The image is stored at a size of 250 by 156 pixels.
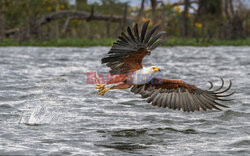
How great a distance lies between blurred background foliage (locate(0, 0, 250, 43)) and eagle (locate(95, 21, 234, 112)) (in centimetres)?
1971

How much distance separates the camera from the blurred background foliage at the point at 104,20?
99.3ft

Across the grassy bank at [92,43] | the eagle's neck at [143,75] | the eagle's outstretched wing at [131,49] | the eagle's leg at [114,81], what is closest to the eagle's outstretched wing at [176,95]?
the eagle's neck at [143,75]

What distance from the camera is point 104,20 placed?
36.5 meters

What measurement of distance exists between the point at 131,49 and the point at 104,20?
30.4m

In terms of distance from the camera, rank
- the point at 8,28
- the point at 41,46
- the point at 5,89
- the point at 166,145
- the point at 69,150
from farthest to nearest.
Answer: the point at 8,28
the point at 41,46
the point at 5,89
the point at 166,145
the point at 69,150

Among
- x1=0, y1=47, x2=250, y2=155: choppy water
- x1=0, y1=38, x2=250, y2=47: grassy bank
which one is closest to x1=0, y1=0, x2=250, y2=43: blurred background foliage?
x1=0, y1=38, x2=250, y2=47: grassy bank

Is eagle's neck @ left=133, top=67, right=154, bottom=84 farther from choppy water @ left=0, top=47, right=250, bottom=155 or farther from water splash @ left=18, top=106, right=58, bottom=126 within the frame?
water splash @ left=18, top=106, right=58, bottom=126

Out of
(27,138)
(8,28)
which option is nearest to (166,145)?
(27,138)

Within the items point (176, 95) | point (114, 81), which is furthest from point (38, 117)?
point (176, 95)

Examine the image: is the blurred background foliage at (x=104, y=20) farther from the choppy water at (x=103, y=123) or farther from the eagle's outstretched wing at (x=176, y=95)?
the eagle's outstretched wing at (x=176, y=95)

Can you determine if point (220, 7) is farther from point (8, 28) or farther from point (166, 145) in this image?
point (166, 145)

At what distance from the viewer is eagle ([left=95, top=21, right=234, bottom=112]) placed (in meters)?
6.34

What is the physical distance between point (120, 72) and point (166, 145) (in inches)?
56.5

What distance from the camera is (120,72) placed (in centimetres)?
703
